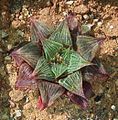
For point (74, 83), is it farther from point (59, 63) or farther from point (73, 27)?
point (73, 27)

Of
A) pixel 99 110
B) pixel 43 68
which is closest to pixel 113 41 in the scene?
pixel 99 110

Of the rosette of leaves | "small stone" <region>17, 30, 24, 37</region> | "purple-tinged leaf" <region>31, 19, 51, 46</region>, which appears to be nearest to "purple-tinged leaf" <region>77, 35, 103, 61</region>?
the rosette of leaves

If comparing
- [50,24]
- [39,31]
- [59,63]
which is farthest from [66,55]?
[50,24]

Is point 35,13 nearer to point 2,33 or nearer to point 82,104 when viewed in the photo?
point 2,33

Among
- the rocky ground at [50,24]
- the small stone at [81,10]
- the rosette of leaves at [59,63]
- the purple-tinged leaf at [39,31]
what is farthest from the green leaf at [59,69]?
the small stone at [81,10]

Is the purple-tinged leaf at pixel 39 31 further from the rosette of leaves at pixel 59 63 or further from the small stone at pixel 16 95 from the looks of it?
the small stone at pixel 16 95
